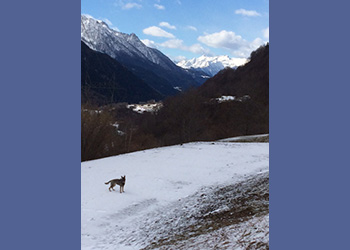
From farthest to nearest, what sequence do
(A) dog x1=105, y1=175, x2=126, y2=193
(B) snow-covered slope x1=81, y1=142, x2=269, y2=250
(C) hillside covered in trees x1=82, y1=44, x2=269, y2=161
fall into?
(C) hillside covered in trees x1=82, y1=44, x2=269, y2=161 → (A) dog x1=105, y1=175, x2=126, y2=193 → (B) snow-covered slope x1=81, y1=142, x2=269, y2=250

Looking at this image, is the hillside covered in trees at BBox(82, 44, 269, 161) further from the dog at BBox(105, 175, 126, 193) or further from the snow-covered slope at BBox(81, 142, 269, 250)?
the dog at BBox(105, 175, 126, 193)

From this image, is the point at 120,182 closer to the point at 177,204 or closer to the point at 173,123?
the point at 177,204

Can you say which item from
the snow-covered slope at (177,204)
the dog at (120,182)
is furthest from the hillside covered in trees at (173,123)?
the dog at (120,182)

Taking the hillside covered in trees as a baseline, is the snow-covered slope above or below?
below

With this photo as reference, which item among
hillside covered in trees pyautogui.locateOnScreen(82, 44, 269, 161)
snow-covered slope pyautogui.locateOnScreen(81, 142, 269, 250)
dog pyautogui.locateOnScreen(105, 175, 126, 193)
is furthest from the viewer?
hillside covered in trees pyautogui.locateOnScreen(82, 44, 269, 161)

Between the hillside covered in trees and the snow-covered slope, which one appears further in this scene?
the hillside covered in trees

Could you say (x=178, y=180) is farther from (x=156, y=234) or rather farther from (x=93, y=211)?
(x=156, y=234)

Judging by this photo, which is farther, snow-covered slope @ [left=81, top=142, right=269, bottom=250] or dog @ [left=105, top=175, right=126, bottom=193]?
dog @ [left=105, top=175, right=126, bottom=193]

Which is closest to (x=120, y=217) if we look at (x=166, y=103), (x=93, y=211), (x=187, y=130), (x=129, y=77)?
(x=93, y=211)

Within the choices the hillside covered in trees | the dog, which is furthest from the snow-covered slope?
the hillside covered in trees
